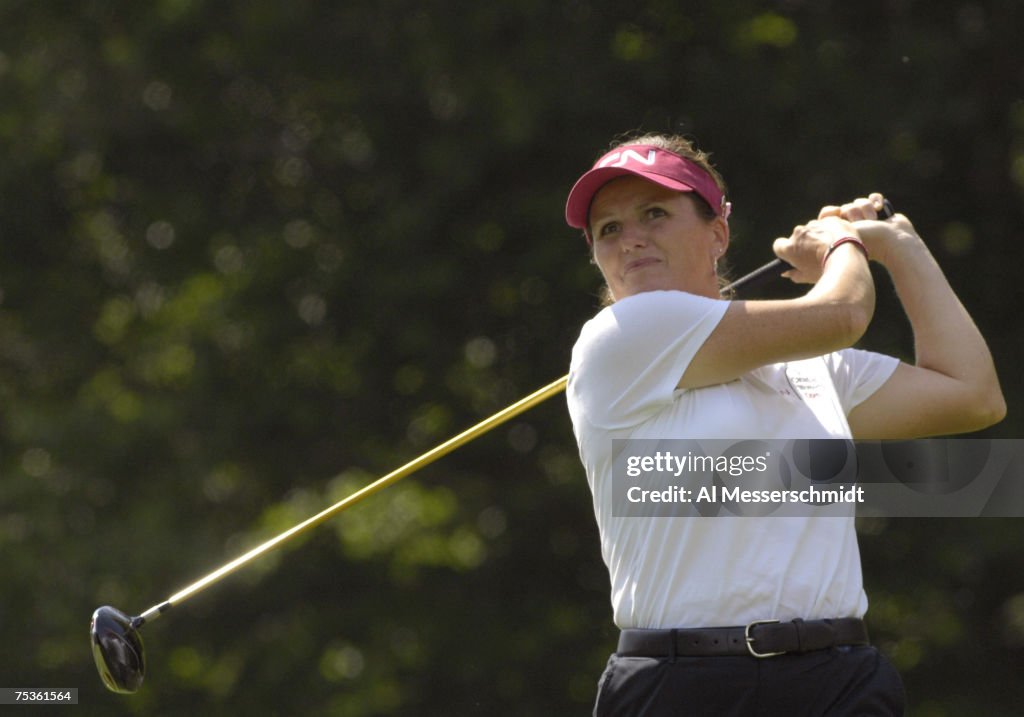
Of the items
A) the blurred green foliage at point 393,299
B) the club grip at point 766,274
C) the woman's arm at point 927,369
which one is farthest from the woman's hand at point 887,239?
the blurred green foliage at point 393,299

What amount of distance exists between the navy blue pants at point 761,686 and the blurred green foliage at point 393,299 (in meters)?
5.29

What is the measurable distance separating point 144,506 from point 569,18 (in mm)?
3248

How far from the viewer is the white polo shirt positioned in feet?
9.25

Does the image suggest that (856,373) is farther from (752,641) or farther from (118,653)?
(118,653)

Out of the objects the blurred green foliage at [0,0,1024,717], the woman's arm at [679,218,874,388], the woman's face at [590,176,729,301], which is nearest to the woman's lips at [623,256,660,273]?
the woman's face at [590,176,729,301]

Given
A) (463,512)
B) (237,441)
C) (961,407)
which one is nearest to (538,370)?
(463,512)

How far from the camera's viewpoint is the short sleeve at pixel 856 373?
323 centimetres

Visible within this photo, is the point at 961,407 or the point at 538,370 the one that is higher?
the point at 538,370

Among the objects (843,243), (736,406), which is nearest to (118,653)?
(736,406)

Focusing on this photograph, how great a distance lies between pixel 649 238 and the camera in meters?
3.21

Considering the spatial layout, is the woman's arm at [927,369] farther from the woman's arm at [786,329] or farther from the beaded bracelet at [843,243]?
the woman's arm at [786,329]

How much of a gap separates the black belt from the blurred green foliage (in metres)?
5.32

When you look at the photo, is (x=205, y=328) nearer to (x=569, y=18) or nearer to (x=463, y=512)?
(x=463, y=512)

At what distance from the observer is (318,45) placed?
8703 mm
